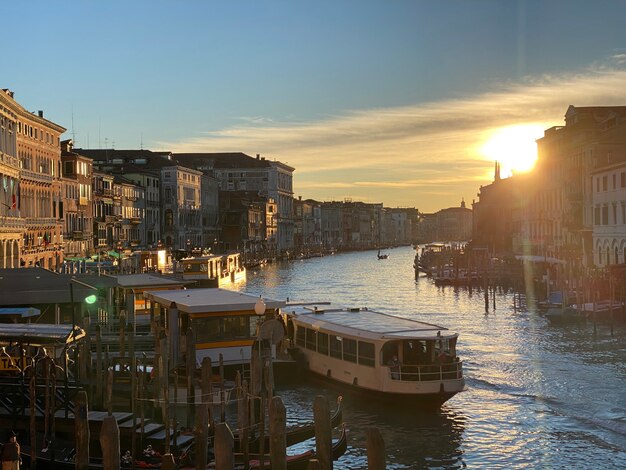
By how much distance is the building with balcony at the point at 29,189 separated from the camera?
44.9 m

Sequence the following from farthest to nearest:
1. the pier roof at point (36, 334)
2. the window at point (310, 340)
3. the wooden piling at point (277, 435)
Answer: the window at point (310, 340) < the pier roof at point (36, 334) < the wooden piling at point (277, 435)

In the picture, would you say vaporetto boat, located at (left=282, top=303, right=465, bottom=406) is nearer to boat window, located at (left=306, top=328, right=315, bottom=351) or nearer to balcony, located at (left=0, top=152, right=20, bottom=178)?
boat window, located at (left=306, top=328, right=315, bottom=351)

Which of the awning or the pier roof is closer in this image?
the pier roof

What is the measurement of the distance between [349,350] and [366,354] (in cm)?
84

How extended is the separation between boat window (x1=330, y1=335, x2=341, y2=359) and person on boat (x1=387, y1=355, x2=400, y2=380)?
7.24 ft

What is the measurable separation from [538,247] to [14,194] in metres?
50.1

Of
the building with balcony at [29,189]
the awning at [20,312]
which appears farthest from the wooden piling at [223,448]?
the building with balcony at [29,189]

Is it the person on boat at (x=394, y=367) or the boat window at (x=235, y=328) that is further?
the boat window at (x=235, y=328)

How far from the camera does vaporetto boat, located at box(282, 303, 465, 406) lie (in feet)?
65.8

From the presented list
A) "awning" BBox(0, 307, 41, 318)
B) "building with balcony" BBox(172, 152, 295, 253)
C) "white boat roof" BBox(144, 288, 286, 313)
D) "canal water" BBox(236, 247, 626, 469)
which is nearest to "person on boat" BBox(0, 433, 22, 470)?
"canal water" BBox(236, 247, 626, 469)

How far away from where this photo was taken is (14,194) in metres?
46.2

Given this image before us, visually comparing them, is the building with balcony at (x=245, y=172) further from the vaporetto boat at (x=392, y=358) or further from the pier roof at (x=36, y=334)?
the pier roof at (x=36, y=334)

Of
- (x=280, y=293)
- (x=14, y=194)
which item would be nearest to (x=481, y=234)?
(x=280, y=293)

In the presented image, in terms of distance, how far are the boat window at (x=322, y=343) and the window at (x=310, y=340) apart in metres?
0.34
